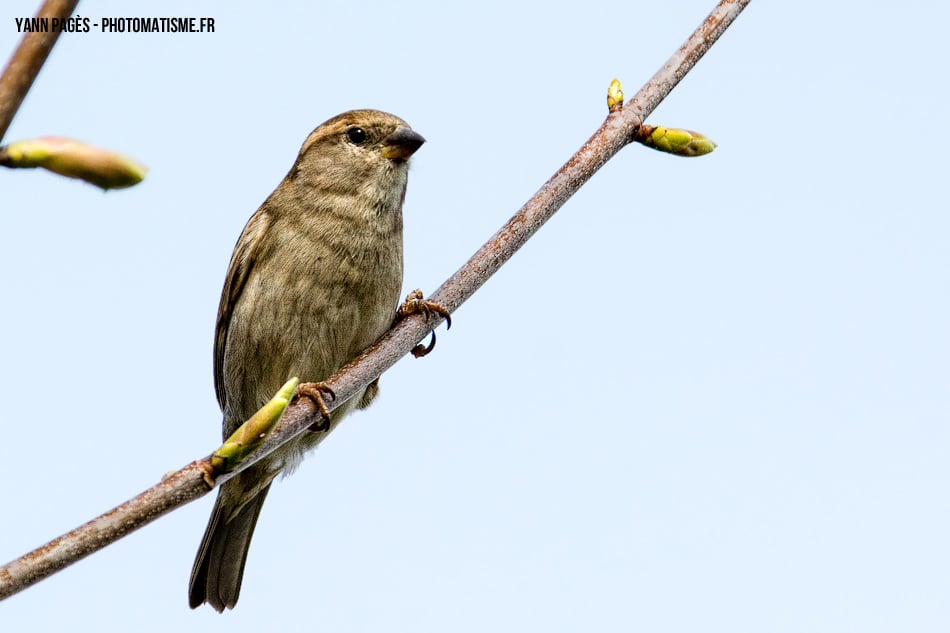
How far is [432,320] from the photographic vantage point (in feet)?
12.9

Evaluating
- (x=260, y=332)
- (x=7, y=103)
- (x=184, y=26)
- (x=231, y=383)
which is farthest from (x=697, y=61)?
(x=231, y=383)

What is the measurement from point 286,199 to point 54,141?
3.97 m

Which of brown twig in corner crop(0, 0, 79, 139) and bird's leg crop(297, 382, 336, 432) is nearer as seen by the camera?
brown twig in corner crop(0, 0, 79, 139)

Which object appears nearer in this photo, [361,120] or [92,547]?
[92,547]

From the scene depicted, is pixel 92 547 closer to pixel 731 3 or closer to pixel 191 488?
pixel 191 488

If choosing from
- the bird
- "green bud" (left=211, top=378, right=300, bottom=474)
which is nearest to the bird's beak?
the bird

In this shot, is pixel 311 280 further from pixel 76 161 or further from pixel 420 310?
pixel 76 161

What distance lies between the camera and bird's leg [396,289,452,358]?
385 centimetres

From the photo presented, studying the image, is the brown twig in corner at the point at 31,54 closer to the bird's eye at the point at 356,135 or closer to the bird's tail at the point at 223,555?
the bird's eye at the point at 356,135

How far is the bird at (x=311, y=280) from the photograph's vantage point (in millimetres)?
5008

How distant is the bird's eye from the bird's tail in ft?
6.03

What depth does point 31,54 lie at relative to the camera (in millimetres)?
1320

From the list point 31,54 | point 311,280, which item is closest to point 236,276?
point 311,280

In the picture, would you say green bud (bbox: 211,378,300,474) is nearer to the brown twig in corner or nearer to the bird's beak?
the brown twig in corner
